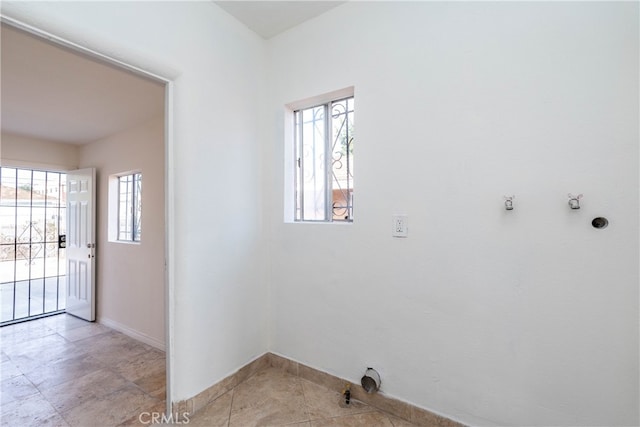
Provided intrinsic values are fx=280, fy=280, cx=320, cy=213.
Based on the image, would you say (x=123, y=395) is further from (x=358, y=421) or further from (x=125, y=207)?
(x=125, y=207)

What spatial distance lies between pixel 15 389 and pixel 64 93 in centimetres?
240

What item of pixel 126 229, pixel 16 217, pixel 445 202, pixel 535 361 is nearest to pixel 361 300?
pixel 445 202

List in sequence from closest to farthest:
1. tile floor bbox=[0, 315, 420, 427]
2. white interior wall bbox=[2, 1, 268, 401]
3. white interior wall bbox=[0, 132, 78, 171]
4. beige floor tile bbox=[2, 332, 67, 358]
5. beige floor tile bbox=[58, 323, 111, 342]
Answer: white interior wall bbox=[2, 1, 268, 401]
tile floor bbox=[0, 315, 420, 427]
beige floor tile bbox=[2, 332, 67, 358]
beige floor tile bbox=[58, 323, 111, 342]
white interior wall bbox=[0, 132, 78, 171]

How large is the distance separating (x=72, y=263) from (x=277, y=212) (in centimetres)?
373

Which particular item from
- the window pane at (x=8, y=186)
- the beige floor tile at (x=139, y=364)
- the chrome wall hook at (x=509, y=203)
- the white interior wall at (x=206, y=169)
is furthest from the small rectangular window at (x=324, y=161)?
the window pane at (x=8, y=186)

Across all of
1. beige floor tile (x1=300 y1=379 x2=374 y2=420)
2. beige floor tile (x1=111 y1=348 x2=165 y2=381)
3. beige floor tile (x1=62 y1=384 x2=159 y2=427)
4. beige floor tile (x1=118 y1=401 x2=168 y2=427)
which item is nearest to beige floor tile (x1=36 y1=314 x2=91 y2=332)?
beige floor tile (x1=111 y1=348 x2=165 y2=381)

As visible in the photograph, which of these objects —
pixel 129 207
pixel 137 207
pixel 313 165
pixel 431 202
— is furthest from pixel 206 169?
pixel 129 207

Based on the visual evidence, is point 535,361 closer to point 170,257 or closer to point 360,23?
point 170,257

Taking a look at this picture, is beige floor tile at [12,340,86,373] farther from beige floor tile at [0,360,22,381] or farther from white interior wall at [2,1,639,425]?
white interior wall at [2,1,639,425]

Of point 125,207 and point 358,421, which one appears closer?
point 358,421

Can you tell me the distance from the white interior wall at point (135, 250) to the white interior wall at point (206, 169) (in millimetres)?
1206

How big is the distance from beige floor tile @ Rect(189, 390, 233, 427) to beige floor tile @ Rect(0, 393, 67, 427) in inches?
33.1

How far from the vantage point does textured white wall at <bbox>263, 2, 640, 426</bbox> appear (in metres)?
1.21

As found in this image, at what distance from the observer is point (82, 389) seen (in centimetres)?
210
